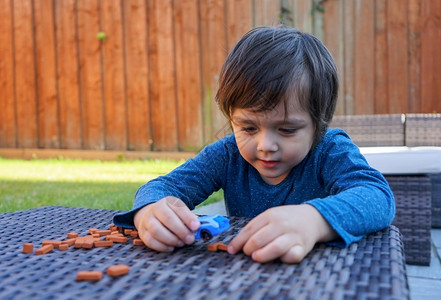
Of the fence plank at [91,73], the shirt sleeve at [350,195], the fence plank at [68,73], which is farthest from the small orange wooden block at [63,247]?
the fence plank at [68,73]

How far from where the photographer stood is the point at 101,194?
13.9ft

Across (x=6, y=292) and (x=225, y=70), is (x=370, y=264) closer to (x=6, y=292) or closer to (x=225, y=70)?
(x=6, y=292)

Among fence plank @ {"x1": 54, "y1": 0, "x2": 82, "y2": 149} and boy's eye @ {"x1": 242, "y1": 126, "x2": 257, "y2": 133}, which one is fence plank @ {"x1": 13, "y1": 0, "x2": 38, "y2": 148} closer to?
fence plank @ {"x1": 54, "y1": 0, "x2": 82, "y2": 149}

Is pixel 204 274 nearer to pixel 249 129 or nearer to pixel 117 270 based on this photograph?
pixel 117 270

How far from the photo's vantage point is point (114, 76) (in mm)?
6793

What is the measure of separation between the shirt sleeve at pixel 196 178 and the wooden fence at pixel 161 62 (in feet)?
12.9

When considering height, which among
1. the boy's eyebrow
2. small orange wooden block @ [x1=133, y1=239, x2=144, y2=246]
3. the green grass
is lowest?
the green grass

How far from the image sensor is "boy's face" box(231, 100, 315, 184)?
1.54 m

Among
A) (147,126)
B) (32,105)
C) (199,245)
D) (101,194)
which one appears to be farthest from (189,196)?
(32,105)

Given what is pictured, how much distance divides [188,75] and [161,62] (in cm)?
40

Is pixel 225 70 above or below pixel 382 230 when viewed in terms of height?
above

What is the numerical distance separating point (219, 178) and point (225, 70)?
41 cm

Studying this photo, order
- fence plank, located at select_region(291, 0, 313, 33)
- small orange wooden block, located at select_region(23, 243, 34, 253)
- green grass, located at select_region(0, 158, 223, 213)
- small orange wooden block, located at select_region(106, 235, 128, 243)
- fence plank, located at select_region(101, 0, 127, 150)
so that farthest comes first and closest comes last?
fence plank, located at select_region(101, 0, 127, 150)
fence plank, located at select_region(291, 0, 313, 33)
green grass, located at select_region(0, 158, 223, 213)
small orange wooden block, located at select_region(106, 235, 128, 243)
small orange wooden block, located at select_region(23, 243, 34, 253)

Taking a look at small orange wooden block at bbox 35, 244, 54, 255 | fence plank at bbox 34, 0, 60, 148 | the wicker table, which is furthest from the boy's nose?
fence plank at bbox 34, 0, 60, 148
